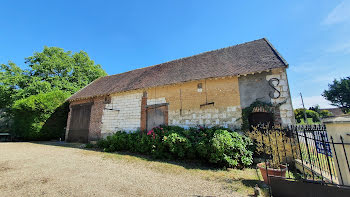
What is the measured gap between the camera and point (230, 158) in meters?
5.12

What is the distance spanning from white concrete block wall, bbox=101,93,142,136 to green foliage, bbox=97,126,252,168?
1.51 metres

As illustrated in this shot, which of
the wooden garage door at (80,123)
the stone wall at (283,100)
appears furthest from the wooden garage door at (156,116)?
the wooden garage door at (80,123)

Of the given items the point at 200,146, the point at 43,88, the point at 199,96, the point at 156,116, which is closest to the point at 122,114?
the point at 156,116

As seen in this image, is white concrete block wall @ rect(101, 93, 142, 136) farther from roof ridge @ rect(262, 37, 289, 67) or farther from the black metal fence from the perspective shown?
roof ridge @ rect(262, 37, 289, 67)

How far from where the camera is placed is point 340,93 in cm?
2453

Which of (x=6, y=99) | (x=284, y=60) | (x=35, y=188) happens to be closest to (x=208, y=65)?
(x=284, y=60)

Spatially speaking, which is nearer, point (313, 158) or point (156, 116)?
point (313, 158)

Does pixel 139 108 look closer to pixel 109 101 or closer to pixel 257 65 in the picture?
pixel 109 101

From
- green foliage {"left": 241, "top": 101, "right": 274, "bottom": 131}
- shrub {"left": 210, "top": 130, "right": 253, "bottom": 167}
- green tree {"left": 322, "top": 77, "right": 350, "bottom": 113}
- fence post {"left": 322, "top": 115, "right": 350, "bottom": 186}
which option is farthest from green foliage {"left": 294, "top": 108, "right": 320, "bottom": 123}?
fence post {"left": 322, "top": 115, "right": 350, "bottom": 186}

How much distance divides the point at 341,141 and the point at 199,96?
5.50 m

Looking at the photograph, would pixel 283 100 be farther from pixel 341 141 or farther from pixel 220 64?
pixel 341 141

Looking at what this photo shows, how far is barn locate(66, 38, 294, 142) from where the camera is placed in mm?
6363

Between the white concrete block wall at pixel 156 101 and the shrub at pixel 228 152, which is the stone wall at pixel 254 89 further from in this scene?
the white concrete block wall at pixel 156 101

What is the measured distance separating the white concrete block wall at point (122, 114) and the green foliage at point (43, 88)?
18.9 ft
